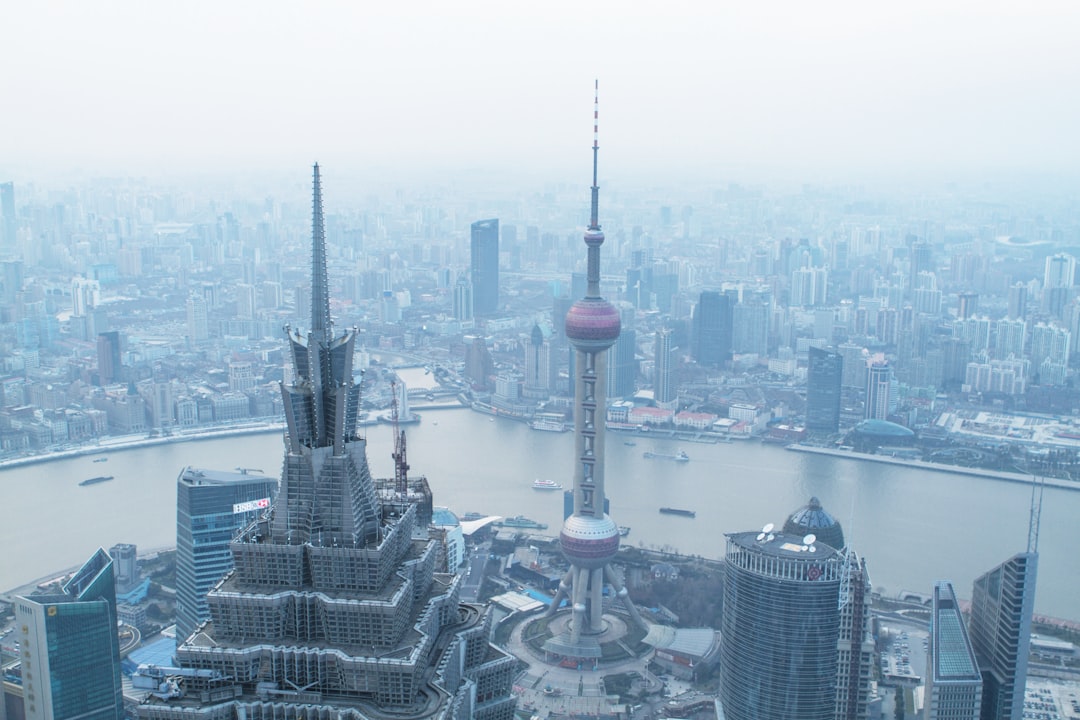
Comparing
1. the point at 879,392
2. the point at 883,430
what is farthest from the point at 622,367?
the point at 883,430

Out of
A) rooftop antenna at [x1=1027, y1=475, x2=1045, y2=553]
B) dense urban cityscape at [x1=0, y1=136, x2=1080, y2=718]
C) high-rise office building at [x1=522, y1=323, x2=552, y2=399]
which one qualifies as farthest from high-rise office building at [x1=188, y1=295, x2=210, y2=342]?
rooftop antenna at [x1=1027, y1=475, x2=1045, y2=553]

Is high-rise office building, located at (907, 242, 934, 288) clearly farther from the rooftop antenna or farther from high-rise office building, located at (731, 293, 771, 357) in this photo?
the rooftop antenna

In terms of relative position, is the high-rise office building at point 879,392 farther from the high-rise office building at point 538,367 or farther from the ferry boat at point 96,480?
the ferry boat at point 96,480

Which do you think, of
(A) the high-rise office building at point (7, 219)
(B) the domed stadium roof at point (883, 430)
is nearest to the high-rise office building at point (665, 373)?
(B) the domed stadium roof at point (883, 430)

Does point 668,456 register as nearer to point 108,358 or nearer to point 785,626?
point 785,626

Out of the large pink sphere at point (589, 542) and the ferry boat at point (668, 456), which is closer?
the large pink sphere at point (589, 542)

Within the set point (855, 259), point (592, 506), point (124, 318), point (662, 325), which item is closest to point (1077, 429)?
point (662, 325)
